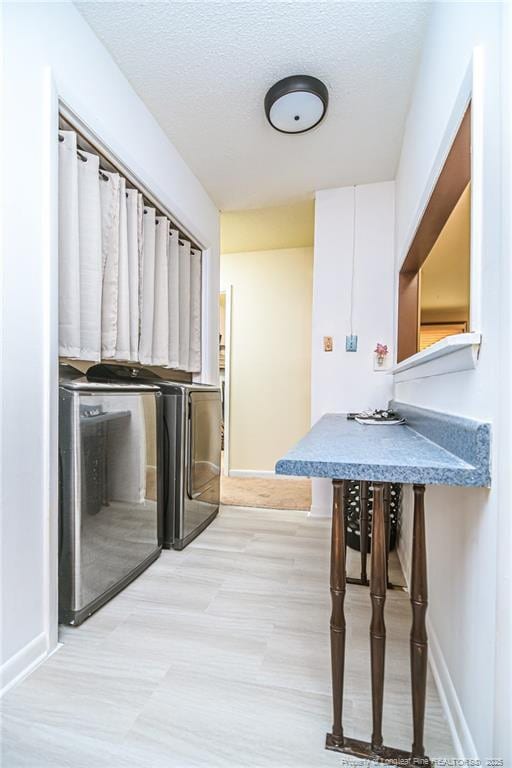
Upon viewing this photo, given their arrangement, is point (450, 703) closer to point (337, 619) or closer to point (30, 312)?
point (337, 619)

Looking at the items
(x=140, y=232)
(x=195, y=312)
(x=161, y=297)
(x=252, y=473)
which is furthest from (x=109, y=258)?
(x=252, y=473)

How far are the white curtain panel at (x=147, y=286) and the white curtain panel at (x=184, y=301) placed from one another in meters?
0.44

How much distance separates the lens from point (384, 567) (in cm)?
94

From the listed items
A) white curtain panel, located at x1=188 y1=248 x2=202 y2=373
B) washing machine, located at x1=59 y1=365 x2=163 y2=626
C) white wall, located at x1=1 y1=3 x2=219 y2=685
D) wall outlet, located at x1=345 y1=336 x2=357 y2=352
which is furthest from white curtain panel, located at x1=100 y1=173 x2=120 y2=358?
wall outlet, located at x1=345 y1=336 x2=357 y2=352

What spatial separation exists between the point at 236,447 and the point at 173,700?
10.2ft

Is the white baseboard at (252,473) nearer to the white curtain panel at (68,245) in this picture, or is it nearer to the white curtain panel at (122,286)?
the white curtain panel at (122,286)

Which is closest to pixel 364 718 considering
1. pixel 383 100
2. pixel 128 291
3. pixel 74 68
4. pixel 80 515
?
pixel 80 515

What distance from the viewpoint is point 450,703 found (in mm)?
1051

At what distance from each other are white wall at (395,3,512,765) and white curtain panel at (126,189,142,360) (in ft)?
4.86

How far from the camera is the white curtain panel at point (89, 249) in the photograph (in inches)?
65.4

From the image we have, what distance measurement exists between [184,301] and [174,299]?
0.58 ft

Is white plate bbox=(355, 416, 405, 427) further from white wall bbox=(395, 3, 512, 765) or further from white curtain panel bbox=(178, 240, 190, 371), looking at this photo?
white curtain panel bbox=(178, 240, 190, 371)

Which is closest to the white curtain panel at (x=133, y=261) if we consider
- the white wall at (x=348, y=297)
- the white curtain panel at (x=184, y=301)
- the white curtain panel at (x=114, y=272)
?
the white curtain panel at (x=114, y=272)

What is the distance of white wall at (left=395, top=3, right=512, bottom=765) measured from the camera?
746mm
